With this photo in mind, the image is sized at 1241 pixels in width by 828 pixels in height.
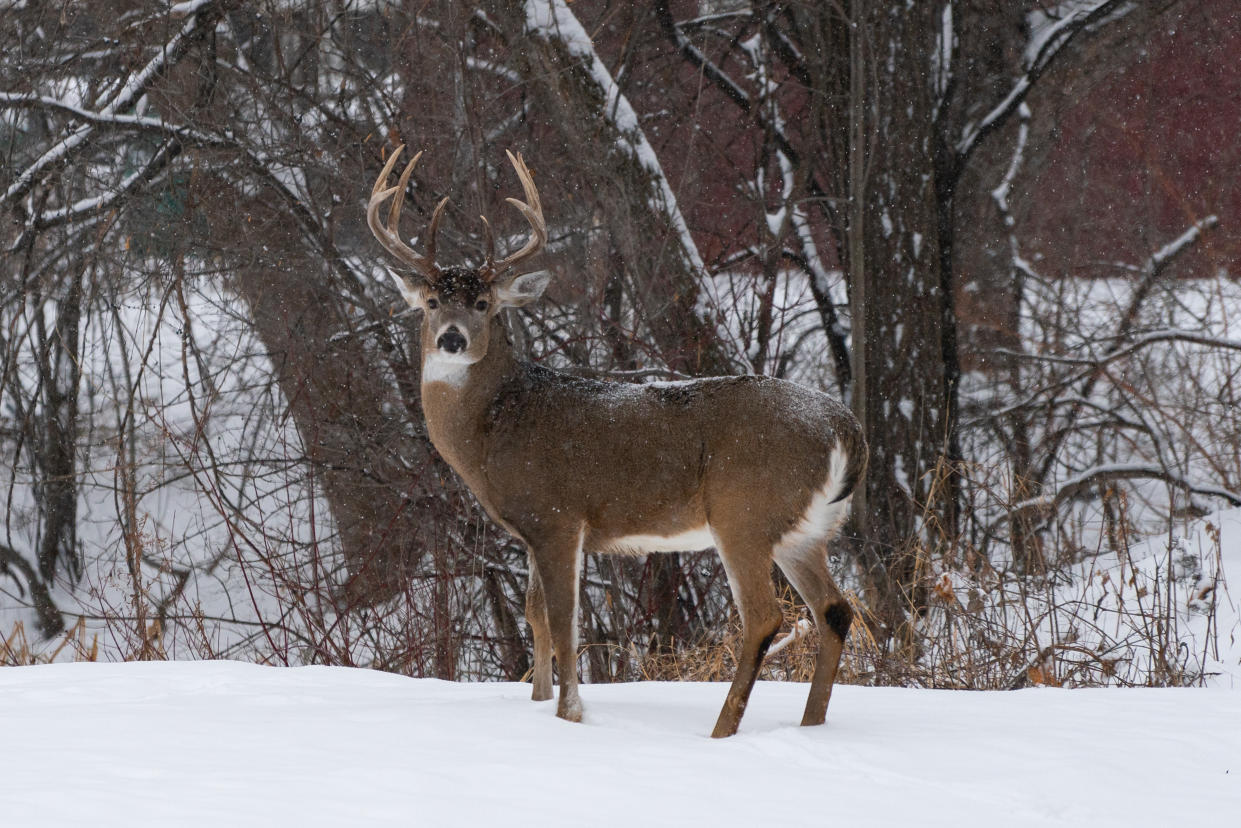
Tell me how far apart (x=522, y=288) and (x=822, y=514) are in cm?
146

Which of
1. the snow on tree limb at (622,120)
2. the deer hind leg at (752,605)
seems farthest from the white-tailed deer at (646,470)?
the snow on tree limb at (622,120)

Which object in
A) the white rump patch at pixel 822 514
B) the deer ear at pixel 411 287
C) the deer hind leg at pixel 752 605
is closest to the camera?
the deer hind leg at pixel 752 605

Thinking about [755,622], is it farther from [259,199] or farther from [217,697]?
[259,199]

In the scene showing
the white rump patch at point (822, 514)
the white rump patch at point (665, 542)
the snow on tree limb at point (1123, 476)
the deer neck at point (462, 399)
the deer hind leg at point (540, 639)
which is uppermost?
the snow on tree limb at point (1123, 476)

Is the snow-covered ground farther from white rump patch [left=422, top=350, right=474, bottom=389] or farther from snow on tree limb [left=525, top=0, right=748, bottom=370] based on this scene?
snow on tree limb [left=525, top=0, right=748, bottom=370]

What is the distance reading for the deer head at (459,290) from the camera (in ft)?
15.3

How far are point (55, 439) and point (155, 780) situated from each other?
9.17 m

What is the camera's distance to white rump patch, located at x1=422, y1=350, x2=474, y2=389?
467cm

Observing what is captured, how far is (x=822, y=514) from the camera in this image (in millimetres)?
4281

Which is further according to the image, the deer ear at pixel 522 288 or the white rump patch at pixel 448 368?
the deer ear at pixel 522 288

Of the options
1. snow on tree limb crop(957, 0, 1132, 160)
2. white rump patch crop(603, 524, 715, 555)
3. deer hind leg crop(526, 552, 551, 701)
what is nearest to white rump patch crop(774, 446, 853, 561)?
white rump patch crop(603, 524, 715, 555)

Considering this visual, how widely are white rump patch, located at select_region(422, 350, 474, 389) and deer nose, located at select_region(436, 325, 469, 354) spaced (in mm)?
80

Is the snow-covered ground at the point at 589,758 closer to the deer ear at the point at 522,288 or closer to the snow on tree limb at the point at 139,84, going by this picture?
the deer ear at the point at 522,288

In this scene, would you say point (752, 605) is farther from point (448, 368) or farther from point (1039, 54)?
point (1039, 54)
